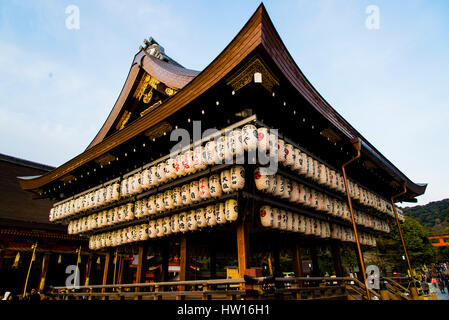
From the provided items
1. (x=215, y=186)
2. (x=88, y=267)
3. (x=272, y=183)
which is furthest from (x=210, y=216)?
(x=88, y=267)

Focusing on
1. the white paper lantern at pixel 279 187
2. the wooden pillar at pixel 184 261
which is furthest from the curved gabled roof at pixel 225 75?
the wooden pillar at pixel 184 261

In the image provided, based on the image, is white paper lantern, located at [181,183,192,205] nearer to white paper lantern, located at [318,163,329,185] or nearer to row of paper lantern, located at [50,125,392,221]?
row of paper lantern, located at [50,125,392,221]

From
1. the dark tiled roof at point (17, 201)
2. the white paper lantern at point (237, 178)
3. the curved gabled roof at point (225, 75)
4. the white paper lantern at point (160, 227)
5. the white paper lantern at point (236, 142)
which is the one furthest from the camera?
the dark tiled roof at point (17, 201)

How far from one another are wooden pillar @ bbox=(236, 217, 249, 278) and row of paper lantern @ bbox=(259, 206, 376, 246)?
70 cm

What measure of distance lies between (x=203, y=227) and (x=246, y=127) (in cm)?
336

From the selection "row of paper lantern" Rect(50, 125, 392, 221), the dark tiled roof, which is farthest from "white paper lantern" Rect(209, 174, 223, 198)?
the dark tiled roof

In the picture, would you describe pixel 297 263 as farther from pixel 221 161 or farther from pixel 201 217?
pixel 221 161

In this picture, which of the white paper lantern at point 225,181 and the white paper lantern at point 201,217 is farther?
the white paper lantern at point 201,217

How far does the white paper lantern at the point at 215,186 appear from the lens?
679cm

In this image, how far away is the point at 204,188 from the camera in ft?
23.2

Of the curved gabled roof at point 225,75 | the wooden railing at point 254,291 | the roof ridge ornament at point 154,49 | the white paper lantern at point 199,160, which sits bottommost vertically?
the wooden railing at point 254,291

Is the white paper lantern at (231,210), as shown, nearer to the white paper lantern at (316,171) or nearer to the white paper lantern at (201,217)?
the white paper lantern at (201,217)

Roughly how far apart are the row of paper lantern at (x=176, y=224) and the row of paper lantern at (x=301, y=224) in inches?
41.7
